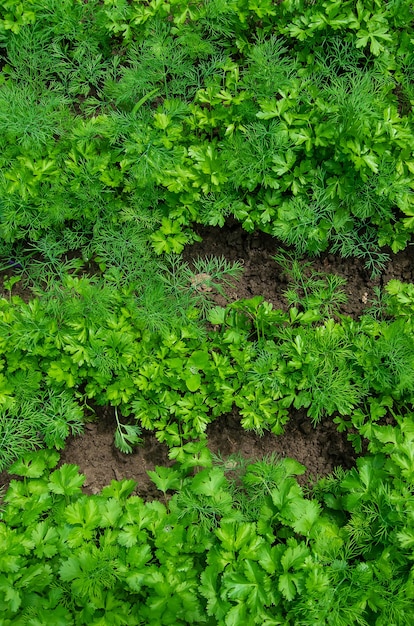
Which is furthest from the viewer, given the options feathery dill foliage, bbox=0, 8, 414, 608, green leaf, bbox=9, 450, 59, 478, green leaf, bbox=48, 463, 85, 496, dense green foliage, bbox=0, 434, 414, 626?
green leaf, bbox=9, 450, 59, 478

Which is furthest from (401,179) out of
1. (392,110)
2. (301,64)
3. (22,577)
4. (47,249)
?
(22,577)

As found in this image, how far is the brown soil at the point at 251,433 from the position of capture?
3.68 meters

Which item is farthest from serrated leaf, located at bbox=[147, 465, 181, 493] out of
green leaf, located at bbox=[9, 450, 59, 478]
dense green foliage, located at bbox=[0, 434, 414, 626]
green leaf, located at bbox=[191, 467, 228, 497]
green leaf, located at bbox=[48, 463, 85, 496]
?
green leaf, located at bbox=[9, 450, 59, 478]

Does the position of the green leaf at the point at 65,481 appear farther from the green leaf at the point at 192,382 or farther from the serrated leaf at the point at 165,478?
the green leaf at the point at 192,382

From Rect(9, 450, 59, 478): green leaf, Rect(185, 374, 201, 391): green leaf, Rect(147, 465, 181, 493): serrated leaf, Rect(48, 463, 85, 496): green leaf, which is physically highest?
Rect(185, 374, 201, 391): green leaf

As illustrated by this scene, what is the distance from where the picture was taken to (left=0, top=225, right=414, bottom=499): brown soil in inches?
145

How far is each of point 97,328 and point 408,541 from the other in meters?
2.22

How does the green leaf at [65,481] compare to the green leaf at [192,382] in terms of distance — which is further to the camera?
the green leaf at [192,382]

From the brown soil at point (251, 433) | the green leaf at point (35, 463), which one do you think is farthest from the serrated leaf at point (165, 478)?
the green leaf at point (35, 463)

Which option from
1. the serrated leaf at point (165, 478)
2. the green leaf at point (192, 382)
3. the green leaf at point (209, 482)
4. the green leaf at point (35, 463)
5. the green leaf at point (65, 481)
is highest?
the green leaf at point (192, 382)

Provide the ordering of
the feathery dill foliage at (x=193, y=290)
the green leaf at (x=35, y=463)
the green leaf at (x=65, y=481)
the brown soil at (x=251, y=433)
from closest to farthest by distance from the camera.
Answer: the feathery dill foliage at (x=193, y=290)
the green leaf at (x=65, y=481)
the green leaf at (x=35, y=463)
the brown soil at (x=251, y=433)

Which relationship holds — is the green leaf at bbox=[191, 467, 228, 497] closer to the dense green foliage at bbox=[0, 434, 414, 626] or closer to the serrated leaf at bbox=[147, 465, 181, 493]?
the dense green foliage at bbox=[0, 434, 414, 626]

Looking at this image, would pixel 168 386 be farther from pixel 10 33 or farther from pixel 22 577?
pixel 10 33

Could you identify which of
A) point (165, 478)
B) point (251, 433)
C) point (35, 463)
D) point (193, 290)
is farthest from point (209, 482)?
point (193, 290)
